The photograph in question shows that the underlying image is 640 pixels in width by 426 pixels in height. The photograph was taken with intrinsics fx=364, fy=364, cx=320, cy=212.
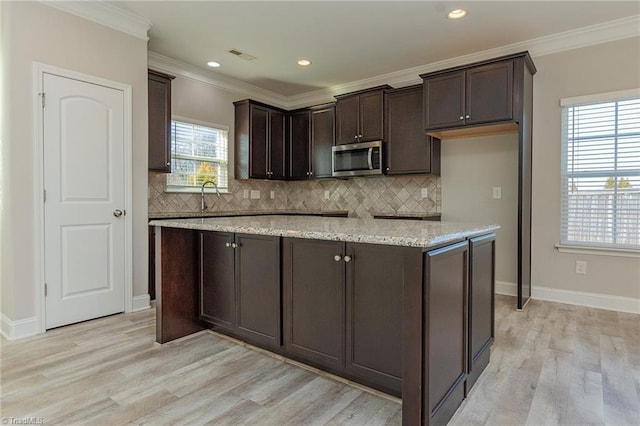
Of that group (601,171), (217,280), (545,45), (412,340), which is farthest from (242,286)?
(545,45)

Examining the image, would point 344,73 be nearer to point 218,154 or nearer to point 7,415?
point 218,154

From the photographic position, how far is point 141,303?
Answer: 338 centimetres

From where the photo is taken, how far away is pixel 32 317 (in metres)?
2.76

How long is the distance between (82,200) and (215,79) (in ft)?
8.08

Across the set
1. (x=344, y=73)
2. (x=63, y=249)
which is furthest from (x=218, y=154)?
(x=63, y=249)

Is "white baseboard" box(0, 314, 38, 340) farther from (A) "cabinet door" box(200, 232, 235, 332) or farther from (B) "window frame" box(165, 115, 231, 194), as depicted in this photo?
(B) "window frame" box(165, 115, 231, 194)

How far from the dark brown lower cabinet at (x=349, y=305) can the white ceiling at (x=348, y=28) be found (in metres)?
2.24

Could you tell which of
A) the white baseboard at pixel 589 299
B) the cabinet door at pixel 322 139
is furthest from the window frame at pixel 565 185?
the cabinet door at pixel 322 139

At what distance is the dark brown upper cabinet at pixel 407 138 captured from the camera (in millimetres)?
4227

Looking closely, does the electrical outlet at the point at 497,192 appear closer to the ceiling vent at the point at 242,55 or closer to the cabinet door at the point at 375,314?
the cabinet door at the point at 375,314

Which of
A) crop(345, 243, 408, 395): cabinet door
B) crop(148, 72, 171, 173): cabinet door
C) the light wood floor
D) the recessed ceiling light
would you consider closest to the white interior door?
the light wood floor

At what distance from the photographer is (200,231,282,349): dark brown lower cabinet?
2.15 metres

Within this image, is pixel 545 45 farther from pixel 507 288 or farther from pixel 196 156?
pixel 196 156

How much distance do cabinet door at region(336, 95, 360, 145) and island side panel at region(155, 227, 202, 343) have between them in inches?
106
